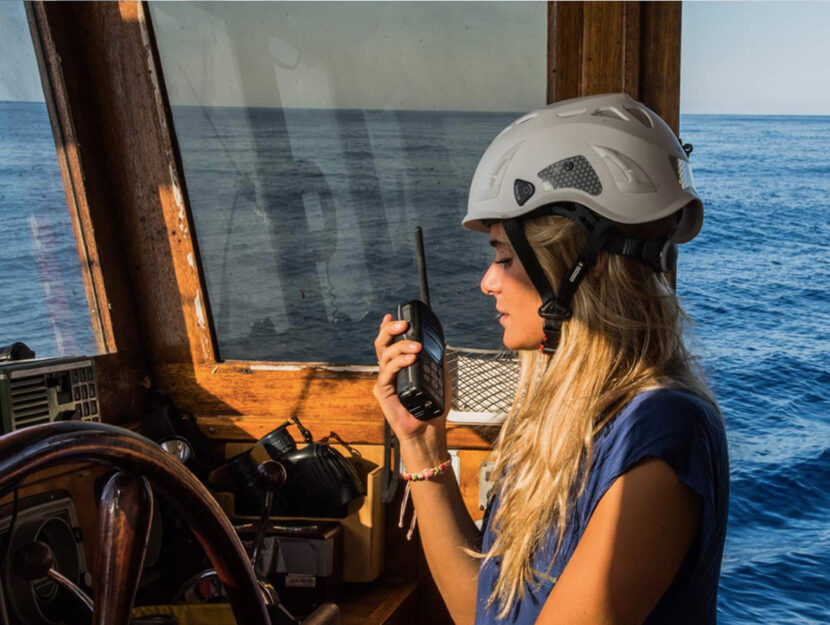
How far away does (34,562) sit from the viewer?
1.47 meters

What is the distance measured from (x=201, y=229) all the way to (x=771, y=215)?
13.6 meters

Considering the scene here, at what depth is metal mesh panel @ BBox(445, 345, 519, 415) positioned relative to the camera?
3.02 metres

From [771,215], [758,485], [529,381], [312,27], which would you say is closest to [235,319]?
[312,27]

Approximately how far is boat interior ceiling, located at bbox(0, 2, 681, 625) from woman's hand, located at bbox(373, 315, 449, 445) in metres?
1.27

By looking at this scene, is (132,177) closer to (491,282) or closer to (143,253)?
(143,253)

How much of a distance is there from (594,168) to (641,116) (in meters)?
0.18

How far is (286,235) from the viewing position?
3416 mm

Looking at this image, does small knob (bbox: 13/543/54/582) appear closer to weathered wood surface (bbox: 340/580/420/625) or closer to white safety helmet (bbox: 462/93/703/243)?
white safety helmet (bbox: 462/93/703/243)

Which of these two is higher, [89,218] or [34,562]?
[89,218]

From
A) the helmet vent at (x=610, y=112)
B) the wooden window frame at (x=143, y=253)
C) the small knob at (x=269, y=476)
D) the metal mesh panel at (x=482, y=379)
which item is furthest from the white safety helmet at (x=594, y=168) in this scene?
the metal mesh panel at (x=482, y=379)

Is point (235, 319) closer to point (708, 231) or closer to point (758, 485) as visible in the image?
point (758, 485)

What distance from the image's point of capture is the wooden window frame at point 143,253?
3.08 m

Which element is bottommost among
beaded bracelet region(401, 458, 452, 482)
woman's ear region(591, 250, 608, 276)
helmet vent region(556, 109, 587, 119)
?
beaded bracelet region(401, 458, 452, 482)

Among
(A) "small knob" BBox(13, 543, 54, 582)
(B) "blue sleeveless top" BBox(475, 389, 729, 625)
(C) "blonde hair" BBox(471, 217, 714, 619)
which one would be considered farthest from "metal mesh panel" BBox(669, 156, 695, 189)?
(A) "small knob" BBox(13, 543, 54, 582)
